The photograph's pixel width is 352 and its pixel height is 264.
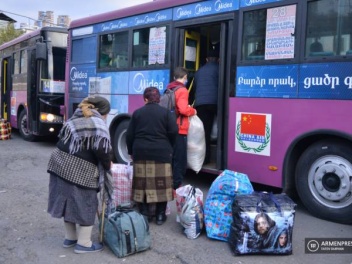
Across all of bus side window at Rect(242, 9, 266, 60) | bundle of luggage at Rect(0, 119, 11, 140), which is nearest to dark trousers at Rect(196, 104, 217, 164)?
bus side window at Rect(242, 9, 266, 60)

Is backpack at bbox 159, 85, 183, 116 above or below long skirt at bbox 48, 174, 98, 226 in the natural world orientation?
above

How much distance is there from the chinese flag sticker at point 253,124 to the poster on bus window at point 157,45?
191 cm

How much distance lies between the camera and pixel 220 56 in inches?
233

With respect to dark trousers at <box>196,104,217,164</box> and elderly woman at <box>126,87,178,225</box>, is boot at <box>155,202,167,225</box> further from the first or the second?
dark trousers at <box>196,104,217,164</box>

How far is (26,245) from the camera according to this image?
4.21 metres

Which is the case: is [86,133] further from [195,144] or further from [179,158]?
[195,144]

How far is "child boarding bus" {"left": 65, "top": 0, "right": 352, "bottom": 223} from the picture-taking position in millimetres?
4668

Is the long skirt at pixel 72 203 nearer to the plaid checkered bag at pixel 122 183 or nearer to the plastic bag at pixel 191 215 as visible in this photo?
the plastic bag at pixel 191 215

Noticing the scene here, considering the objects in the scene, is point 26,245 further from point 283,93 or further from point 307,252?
point 283,93

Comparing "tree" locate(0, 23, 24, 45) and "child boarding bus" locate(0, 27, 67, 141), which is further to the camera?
"tree" locate(0, 23, 24, 45)

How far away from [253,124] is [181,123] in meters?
0.94

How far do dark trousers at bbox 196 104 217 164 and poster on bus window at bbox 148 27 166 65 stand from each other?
112 cm

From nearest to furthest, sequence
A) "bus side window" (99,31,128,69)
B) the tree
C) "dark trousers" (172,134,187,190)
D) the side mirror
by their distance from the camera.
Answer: "dark trousers" (172,134,187,190) < "bus side window" (99,31,128,69) < the side mirror < the tree

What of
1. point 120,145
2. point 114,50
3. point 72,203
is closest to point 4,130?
point 120,145
